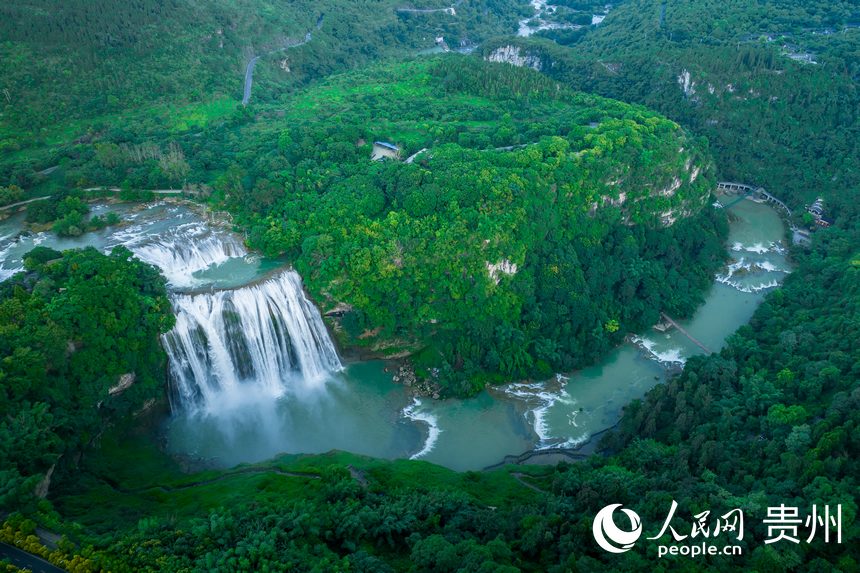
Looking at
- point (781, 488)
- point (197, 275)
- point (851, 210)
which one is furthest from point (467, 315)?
point (851, 210)

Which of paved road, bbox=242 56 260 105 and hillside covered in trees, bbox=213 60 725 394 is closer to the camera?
hillside covered in trees, bbox=213 60 725 394

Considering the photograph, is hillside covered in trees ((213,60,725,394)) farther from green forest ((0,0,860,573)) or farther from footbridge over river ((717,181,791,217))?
footbridge over river ((717,181,791,217))

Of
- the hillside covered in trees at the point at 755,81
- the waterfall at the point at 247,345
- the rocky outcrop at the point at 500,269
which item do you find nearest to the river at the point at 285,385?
the waterfall at the point at 247,345

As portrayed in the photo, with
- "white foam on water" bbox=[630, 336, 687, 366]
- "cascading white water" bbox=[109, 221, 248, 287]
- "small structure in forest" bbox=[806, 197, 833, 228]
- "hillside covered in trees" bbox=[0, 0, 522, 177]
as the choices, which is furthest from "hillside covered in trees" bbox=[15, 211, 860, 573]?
"hillside covered in trees" bbox=[0, 0, 522, 177]

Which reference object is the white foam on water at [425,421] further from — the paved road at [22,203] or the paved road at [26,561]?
the paved road at [22,203]

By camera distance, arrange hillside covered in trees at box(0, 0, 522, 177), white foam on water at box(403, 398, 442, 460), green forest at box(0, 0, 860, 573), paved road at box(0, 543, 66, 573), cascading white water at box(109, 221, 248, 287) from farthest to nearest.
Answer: hillside covered in trees at box(0, 0, 522, 177) → cascading white water at box(109, 221, 248, 287) → white foam on water at box(403, 398, 442, 460) → green forest at box(0, 0, 860, 573) → paved road at box(0, 543, 66, 573)

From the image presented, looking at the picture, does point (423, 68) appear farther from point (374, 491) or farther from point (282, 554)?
point (282, 554)

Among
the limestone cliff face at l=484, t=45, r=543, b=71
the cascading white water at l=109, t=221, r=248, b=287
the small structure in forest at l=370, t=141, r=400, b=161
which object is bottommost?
the cascading white water at l=109, t=221, r=248, b=287

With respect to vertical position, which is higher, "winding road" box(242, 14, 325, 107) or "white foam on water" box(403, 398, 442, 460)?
"winding road" box(242, 14, 325, 107)
